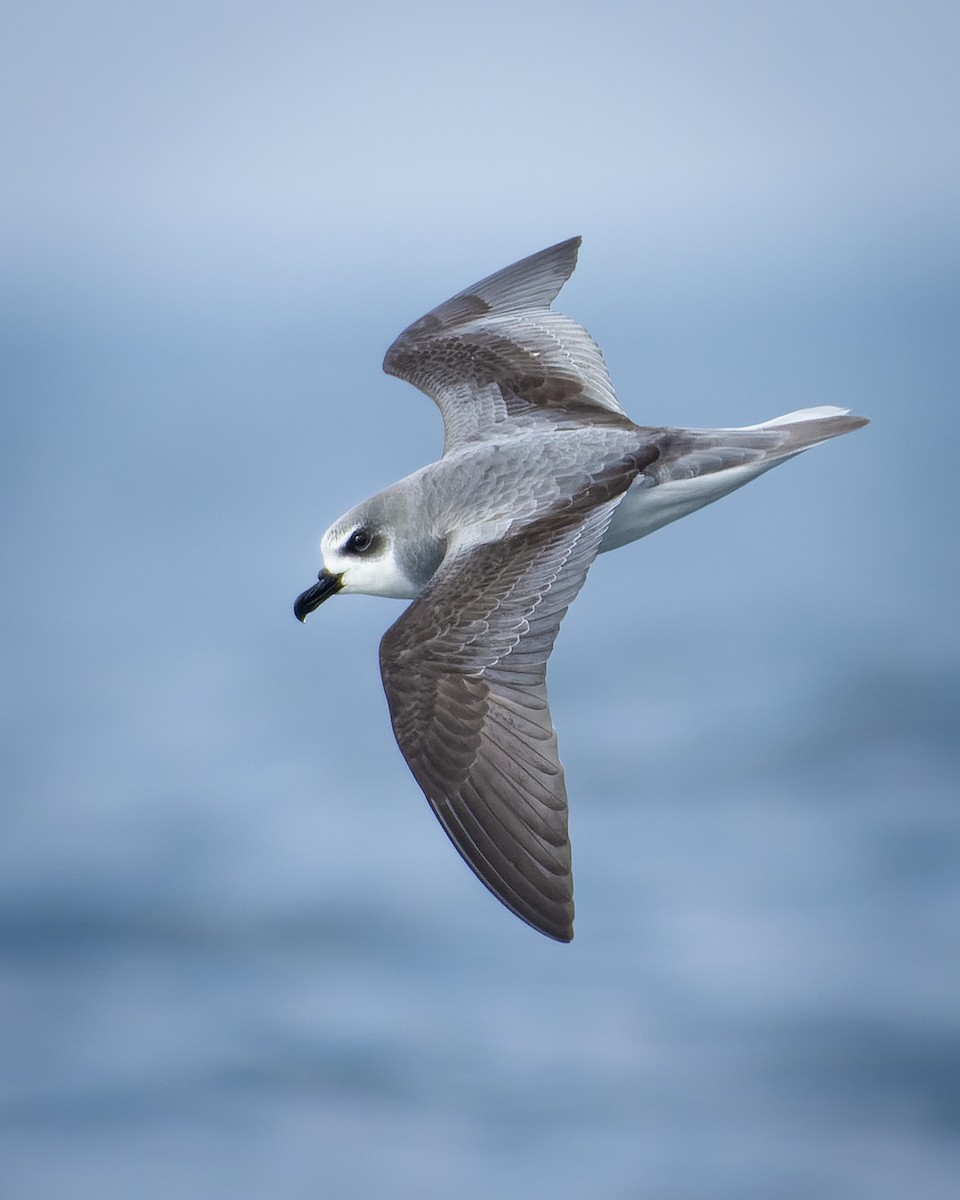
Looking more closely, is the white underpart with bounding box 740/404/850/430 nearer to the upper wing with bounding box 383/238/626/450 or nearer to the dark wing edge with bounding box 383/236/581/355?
the upper wing with bounding box 383/238/626/450

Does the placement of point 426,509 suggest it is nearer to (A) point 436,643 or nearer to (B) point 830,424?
(A) point 436,643

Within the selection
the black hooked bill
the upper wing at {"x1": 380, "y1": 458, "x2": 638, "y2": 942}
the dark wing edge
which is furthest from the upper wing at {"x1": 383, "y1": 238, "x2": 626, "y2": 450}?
the upper wing at {"x1": 380, "y1": 458, "x2": 638, "y2": 942}

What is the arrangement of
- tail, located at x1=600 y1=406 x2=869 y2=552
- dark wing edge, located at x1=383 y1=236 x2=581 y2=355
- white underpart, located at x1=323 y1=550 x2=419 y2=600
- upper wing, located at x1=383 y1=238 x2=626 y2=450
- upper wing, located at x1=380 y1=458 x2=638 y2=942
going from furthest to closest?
dark wing edge, located at x1=383 y1=236 x2=581 y2=355
upper wing, located at x1=383 y1=238 x2=626 y2=450
white underpart, located at x1=323 y1=550 x2=419 y2=600
tail, located at x1=600 y1=406 x2=869 y2=552
upper wing, located at x1=380 y1=458 x2=638 y2=942

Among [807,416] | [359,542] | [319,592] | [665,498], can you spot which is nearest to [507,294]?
[807,416]

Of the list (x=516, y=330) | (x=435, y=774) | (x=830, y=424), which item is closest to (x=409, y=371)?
(x=516, y=330)

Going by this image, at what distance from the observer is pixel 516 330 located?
11.1 metres

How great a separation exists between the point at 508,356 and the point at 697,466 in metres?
2.20

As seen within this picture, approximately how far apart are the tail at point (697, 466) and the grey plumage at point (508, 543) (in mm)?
11

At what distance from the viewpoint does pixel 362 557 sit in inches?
357

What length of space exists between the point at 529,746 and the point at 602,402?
10.9ft

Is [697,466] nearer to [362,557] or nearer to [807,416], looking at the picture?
[807,416]

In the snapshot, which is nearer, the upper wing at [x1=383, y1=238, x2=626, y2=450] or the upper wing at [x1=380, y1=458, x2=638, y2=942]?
the upper wing at [x1=380, y1=458, x2=638, y2=942]

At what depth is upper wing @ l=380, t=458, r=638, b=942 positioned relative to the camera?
7211 mm

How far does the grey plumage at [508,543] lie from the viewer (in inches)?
293
